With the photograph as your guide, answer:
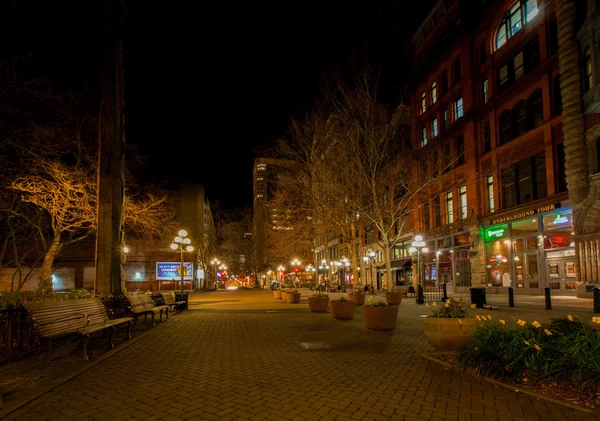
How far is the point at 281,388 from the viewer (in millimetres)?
5789

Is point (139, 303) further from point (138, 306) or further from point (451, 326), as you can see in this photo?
point (451, 326)

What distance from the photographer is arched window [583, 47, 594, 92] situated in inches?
Result: 811

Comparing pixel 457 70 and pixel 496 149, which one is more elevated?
pixel 457 70

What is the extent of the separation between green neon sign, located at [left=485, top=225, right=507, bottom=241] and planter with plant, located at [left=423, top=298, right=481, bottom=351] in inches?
864

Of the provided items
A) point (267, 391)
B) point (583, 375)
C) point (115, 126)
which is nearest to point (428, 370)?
point (583, 375)

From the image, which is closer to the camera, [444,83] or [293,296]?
[293,296]

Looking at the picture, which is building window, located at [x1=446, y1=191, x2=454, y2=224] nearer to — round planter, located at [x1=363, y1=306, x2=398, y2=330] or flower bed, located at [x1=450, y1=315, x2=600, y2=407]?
round planter, located at [x1=363, y1=306, x2=398, y2=330]

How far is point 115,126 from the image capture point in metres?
13.3

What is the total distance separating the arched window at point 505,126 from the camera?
2770 centimetres

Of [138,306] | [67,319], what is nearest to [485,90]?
[138,306]

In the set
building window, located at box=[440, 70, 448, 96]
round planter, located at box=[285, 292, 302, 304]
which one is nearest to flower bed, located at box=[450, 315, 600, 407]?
round planter, located at box=[285, 292, 302, 304]

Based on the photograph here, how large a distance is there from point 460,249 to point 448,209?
3.70m

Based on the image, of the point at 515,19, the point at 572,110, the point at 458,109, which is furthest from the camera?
the point at 458,109

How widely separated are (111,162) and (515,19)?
→ 26681 mm
